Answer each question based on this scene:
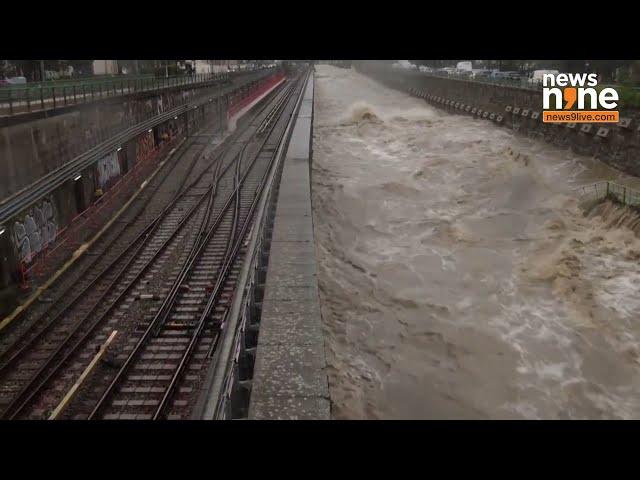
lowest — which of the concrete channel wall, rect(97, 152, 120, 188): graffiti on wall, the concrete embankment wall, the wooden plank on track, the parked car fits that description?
the wooden plank on track

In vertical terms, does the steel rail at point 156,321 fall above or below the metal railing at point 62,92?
below

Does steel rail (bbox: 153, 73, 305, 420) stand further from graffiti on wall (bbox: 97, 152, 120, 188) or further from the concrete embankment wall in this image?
the concrete embankment wall

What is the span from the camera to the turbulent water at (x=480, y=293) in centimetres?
910

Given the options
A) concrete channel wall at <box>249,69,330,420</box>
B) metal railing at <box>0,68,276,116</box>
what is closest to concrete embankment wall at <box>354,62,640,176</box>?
concrete channel wall at <box>249,69,330,420</box>

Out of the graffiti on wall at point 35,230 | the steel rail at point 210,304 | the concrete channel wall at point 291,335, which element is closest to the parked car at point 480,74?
the steel rail at point 210,304

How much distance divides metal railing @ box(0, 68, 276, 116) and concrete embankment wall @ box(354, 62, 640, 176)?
1983cm

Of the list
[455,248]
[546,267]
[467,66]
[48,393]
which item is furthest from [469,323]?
[467,66]

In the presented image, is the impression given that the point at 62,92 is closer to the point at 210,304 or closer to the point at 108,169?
the point at 108,169

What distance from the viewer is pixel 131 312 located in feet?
37.3

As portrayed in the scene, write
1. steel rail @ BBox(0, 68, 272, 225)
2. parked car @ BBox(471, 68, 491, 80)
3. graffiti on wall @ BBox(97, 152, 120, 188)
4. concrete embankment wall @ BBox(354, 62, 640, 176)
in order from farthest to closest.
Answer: parked car @ BBox(471, 68, 491, 80), concrete embankment wall @ BBox(354, 62, 640, 176), graffiti on wall @ BBox(97, 152, 120, 188), steel rail @ BBox(0, 68, 272, 225)

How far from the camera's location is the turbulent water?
29.9 feet

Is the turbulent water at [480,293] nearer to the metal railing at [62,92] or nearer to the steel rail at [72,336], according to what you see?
the steel rail at [72,336]

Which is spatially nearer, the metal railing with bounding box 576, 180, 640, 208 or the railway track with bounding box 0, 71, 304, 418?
Result: the railway track with bounding box 0, 71, 304, 418

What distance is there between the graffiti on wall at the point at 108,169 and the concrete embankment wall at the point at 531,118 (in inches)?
739
